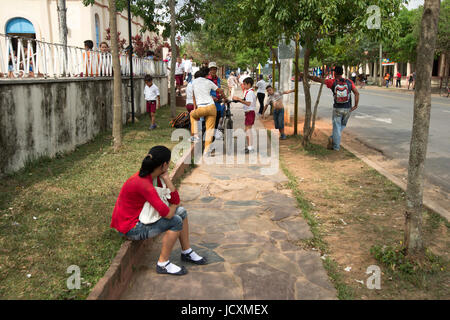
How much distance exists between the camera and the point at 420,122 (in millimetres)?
3775

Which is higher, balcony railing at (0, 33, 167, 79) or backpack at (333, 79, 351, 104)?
balcony railing at (0, 33, 167, 79)

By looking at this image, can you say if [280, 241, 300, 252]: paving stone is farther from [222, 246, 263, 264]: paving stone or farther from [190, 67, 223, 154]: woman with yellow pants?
[190, 67, 223, 154]: woman with yellow pants

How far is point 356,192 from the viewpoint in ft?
20.7

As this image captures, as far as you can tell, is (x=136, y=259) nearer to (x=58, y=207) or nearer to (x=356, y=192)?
(x=58, y=207)

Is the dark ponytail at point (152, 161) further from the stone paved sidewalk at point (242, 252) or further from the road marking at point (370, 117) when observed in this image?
the road marking at point (370, 117)

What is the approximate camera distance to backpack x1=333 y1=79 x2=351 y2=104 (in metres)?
8.85

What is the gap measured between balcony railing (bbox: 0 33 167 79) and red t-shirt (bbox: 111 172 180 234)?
4127mm

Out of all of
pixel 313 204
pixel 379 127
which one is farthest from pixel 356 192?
pixel 379 127

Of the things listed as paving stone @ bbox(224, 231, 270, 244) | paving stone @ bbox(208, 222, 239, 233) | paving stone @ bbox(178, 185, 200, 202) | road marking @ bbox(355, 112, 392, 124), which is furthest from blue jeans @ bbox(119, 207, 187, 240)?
road marking @ bbox(355, 112, 392, 124)

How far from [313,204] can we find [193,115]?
3556 mm

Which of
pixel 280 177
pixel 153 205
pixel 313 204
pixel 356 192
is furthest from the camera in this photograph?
pixel 280 177

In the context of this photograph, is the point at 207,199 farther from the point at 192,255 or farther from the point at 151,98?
the point at 151,98

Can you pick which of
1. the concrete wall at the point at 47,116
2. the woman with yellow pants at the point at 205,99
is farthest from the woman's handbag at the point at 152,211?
the woman with yellow pants at the point at 205,99
